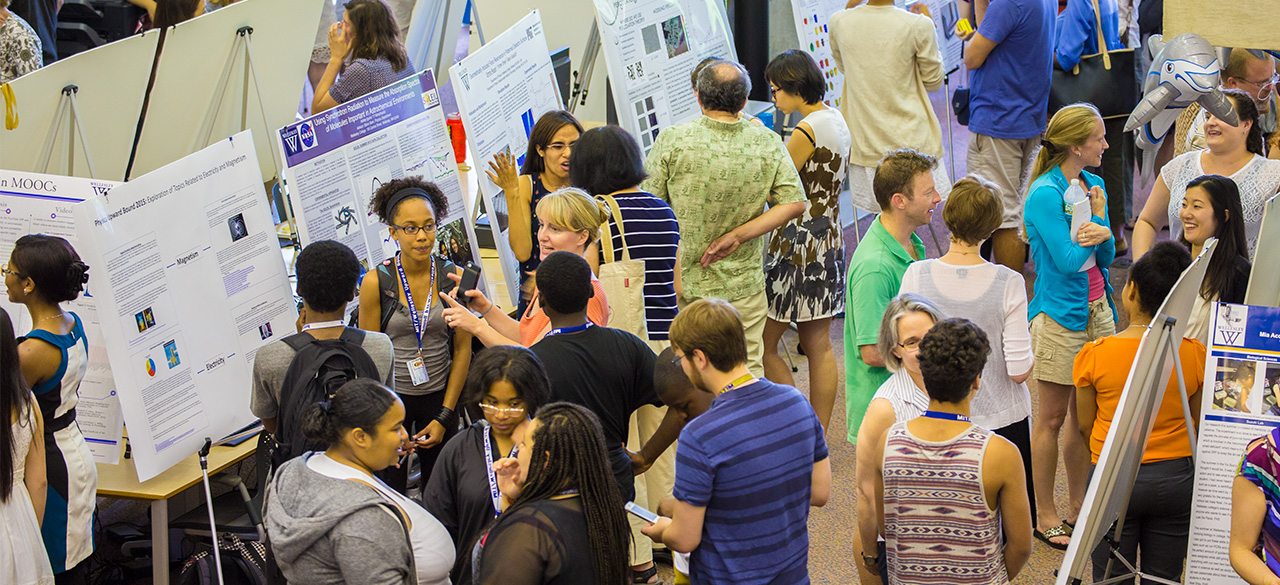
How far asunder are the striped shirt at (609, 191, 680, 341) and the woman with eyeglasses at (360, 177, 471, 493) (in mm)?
578

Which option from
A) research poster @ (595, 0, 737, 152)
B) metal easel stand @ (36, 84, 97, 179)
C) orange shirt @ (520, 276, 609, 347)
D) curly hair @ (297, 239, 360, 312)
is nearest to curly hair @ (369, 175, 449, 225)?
curly hair @ (297, 239, 360, 312)

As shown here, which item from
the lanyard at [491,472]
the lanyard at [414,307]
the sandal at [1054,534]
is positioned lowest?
the sandal at [1054,534]

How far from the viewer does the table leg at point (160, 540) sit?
327 centimetres

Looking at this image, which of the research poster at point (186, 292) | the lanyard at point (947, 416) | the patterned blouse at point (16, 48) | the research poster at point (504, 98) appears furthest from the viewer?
the patterned blouse at point (16, 48)

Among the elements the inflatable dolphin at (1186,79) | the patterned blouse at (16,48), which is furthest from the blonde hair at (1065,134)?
the patterned blouse at (16,48)

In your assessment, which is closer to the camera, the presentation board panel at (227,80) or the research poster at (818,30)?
the presentation board panel at (227,80)

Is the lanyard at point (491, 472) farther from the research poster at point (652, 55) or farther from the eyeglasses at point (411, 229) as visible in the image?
the research poster at point (652, 55)

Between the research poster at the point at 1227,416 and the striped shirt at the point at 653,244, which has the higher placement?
the striped shirt at the point at 653,244

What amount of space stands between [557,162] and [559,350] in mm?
1268

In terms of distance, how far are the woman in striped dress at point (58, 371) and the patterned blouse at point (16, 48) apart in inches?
88.8

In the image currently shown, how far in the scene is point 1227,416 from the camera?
111 inches

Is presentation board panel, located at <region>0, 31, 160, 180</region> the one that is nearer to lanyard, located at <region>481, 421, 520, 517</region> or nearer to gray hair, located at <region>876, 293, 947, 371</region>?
lanyard, located at <region>481, 421, 520, 517</region>

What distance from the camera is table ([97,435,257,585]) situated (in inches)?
128

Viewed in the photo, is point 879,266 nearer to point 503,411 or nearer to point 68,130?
point 503,411
